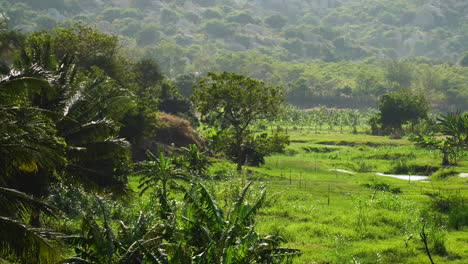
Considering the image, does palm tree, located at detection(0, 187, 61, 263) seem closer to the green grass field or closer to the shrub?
the green grass field

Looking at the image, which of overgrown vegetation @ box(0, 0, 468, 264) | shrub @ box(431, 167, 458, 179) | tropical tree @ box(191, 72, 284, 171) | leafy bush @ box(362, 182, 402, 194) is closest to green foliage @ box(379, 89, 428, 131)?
overgrown vegetation @ box(0, 0, 468, 264)

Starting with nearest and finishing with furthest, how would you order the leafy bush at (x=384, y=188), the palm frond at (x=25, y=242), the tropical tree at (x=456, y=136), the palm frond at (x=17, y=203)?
the palm frond at (x=25, y=242)
the palm frond at (x=17, y=203)
the leafy bush at (x=384, y=188)
the tropical tree at (x=456, y=136)

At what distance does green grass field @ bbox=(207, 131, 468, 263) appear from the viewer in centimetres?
1809

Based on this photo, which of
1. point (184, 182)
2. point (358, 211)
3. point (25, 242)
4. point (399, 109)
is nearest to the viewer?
point (25, 242)

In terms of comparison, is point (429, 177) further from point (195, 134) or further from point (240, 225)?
point (240, 225)

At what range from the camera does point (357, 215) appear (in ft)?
78.2

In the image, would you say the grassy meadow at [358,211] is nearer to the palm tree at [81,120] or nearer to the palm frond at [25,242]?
the palm tree at [81,120]

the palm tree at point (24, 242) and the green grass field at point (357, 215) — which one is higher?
the palm tree at point (24, 242)

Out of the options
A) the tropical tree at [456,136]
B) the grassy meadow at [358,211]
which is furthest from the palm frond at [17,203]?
the tropical tree at [456,136]

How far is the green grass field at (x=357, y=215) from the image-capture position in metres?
18.1

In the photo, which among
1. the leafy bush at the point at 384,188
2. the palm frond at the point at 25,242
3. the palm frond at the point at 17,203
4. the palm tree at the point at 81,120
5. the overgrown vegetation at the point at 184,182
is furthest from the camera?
the leafy bush at the point at 384,188

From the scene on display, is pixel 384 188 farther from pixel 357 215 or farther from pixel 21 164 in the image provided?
pixel 21 164

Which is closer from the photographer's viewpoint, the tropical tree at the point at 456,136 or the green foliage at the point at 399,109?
the tropical tree at the point at 456,136

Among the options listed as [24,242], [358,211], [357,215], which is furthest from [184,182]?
[24,242]
